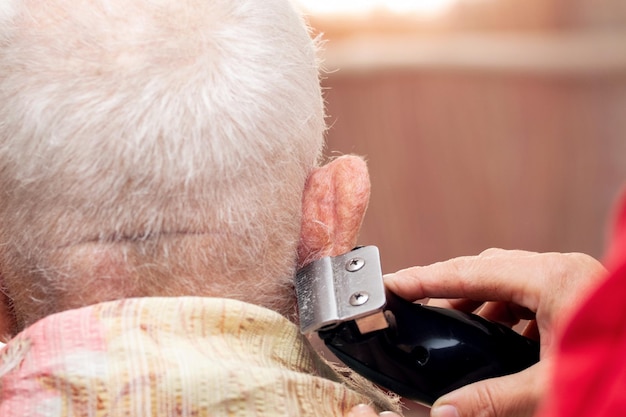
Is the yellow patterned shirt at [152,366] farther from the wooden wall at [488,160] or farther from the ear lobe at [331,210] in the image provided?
the wooden wall at [488,160]

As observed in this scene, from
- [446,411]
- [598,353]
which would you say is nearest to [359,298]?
[446,411]

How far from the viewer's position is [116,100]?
783mm

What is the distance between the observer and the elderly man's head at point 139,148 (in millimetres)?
786

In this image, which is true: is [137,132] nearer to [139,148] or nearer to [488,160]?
[139,148]

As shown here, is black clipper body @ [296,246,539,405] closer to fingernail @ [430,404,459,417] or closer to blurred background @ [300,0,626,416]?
fingernail @ [430,404,459,417]

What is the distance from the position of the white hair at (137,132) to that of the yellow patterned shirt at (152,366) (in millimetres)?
76

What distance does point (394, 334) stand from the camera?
2.84 ft

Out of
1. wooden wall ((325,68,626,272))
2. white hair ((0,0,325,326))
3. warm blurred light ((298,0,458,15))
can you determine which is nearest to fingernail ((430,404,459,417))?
white hair ((0,0,325,326))

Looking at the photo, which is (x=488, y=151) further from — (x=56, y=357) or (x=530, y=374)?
(x=56, y=357)

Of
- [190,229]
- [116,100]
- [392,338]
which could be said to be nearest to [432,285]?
[392,338]

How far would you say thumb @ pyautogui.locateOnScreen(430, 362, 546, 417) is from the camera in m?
0.85

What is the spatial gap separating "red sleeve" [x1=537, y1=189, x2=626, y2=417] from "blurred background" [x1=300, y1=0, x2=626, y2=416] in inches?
94.7

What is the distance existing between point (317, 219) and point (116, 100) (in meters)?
0.22

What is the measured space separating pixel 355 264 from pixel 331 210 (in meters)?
0.07
